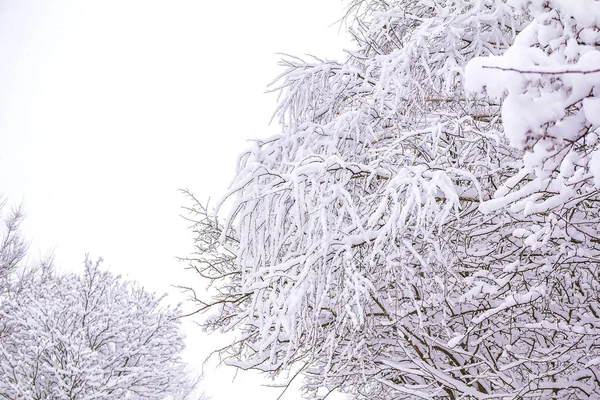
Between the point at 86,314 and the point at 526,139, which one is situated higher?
the point at 86,314

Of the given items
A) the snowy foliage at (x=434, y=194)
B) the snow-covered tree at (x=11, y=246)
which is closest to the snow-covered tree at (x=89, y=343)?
the snow-covered tree at (x=11, y=246)

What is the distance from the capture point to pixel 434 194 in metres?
2.10

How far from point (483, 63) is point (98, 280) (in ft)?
32.2

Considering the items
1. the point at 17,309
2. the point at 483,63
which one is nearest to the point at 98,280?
the point at 17,309

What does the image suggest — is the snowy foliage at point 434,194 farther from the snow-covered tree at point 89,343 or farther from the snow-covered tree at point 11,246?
the snow-covered tree at point 11,246

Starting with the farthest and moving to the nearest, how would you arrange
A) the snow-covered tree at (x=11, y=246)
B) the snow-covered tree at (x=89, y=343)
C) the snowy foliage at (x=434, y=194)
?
the snow-covered tree at (x=11, y=246) < the snow-covered tree at (x=89, y=343) < the snowy foliage at (x=434, y=194)

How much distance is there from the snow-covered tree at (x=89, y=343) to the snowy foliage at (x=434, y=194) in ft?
16.8

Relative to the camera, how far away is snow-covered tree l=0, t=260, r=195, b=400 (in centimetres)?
792

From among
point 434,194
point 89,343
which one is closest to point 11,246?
point 89,343

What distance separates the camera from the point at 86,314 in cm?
885

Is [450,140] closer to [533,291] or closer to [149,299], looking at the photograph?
[533,291]

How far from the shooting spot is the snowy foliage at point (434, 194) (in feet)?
4.38

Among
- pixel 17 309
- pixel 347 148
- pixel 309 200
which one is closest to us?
pixel 309 200

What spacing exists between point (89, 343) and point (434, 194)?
8.44 m
